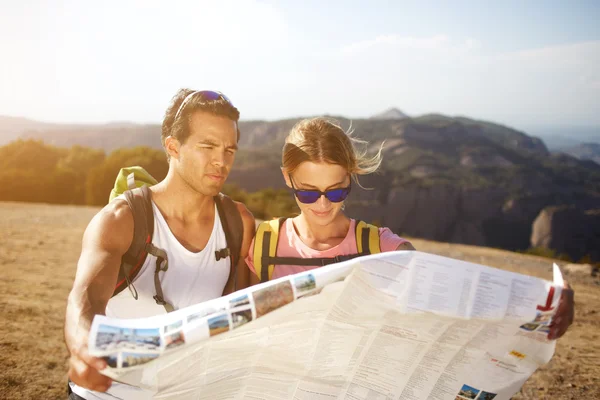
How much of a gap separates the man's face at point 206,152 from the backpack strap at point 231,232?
14cm

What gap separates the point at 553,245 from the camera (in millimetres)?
36219

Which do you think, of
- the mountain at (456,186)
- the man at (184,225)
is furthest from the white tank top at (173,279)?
the mountain at (456,186)

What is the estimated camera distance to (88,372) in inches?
53.1

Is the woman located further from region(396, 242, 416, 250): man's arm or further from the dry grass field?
the dry grass field

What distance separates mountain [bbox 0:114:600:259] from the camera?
1762 inches

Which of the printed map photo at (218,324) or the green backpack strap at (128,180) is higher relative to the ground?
the green backpack strap at (128,180)

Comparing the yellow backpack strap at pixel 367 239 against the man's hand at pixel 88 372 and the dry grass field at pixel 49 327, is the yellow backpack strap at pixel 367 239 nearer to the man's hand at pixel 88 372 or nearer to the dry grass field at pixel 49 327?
the man's hand at pixel 88 372

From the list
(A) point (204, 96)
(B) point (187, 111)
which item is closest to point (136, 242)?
(B) point (187, 111)

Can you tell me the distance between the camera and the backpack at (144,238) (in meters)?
2.12

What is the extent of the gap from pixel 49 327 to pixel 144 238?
3.01 meters

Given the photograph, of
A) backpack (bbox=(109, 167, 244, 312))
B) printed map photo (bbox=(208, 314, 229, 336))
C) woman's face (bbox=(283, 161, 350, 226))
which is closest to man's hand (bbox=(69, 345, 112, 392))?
printed map photo (bbox=(208, 314, 229, 336))

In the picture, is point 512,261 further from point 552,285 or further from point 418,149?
point 418,149

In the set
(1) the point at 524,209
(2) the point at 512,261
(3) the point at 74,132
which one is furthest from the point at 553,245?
(3) the point at 74,132

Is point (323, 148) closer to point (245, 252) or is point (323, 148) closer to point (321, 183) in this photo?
point (321, 183)
